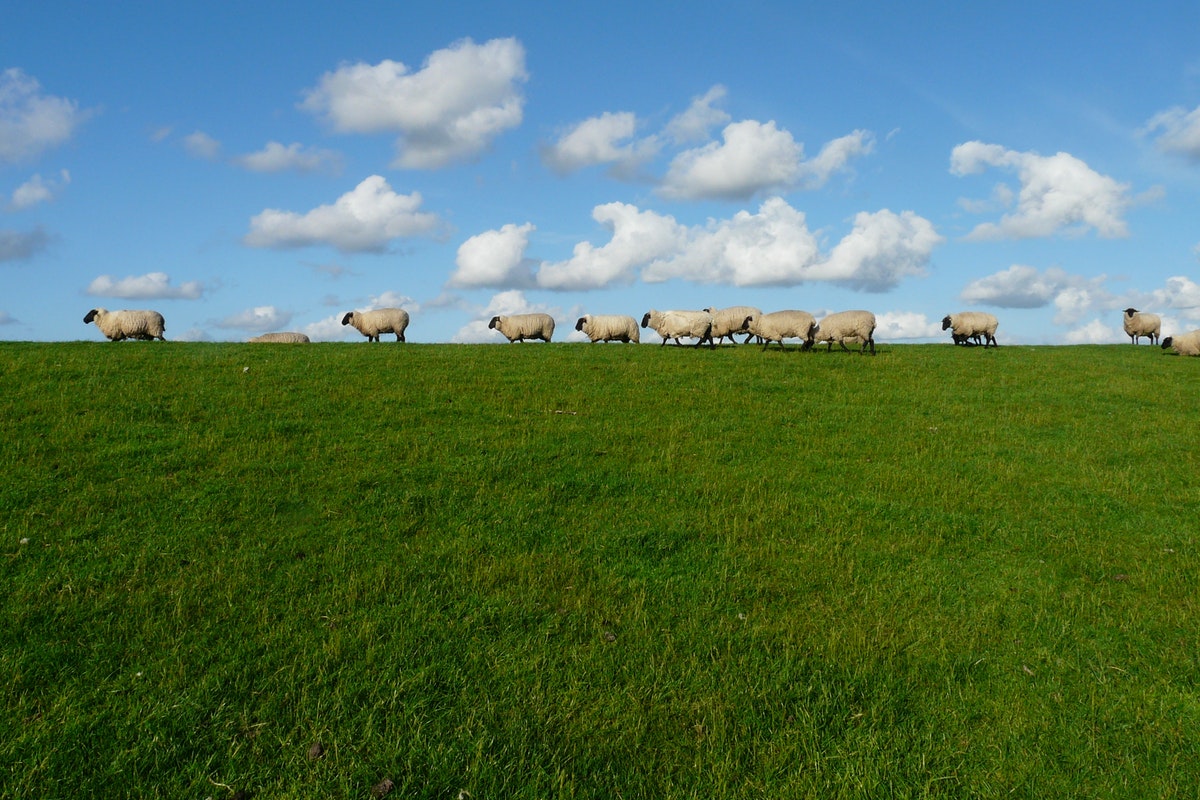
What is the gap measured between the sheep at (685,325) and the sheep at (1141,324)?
110 feet

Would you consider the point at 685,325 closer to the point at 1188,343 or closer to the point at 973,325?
the point at 973,325

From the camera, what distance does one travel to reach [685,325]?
35.2 m

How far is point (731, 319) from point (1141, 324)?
3230 centimetres

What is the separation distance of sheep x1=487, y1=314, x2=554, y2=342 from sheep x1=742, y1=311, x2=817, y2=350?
11.7 m

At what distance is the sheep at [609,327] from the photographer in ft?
127

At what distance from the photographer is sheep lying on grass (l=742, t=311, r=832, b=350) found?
32.4 m

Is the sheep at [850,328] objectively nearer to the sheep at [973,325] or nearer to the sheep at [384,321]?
the sheep at [973,325]

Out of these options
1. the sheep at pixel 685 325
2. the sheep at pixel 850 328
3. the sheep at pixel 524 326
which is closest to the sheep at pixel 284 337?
the sheep at pixel 524 326

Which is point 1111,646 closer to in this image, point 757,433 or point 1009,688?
point 1009,688

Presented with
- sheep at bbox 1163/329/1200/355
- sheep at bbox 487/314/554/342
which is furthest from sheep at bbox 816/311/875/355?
sheep at bbox 1163/329/1200/355

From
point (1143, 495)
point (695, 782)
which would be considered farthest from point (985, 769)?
point (1143, 495)

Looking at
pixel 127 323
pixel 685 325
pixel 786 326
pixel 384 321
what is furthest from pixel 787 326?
pixel 127 323

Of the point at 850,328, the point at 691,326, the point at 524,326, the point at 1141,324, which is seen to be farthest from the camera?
the point at 1141,324

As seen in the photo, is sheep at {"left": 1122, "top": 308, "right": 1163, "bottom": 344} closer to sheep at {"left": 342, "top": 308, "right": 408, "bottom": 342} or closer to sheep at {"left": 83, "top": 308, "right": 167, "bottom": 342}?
sheep at {"left": 342, "top": 308, "right": 408, "bottom": 342}
